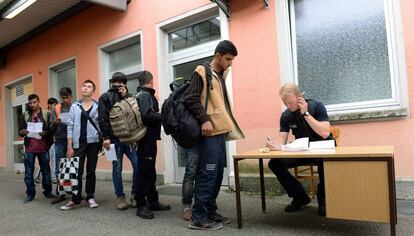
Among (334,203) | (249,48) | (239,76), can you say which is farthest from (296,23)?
(334,203)

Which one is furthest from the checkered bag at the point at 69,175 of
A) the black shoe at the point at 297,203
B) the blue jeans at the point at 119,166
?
the black shoe at the point at 297,203

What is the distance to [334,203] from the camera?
293 centimetres

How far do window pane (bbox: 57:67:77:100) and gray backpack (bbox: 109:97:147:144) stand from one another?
5235mm

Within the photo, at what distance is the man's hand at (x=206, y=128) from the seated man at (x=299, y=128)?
2.07ft

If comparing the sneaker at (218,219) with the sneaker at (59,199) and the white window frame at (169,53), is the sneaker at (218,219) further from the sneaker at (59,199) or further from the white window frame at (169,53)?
the white window frame at (169,53)

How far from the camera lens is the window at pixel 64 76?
8.92 m

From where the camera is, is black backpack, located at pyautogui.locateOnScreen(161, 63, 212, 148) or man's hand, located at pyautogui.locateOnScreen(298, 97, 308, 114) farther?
man's hand, located at pyautogui.locateOnScreen(298, 97, 308, 114)

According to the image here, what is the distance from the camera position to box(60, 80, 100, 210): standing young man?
4.67 m

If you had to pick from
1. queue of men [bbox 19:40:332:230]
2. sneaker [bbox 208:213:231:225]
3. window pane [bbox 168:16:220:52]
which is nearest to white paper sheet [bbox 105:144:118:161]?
queue of men [bbox 19:40:332:230]

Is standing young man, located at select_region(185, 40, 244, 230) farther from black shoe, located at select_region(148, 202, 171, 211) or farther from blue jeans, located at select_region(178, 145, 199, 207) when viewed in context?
black shoe, located at select_region(148, 202, 171, 211)

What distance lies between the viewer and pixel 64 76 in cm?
934

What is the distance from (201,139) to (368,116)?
2164mm

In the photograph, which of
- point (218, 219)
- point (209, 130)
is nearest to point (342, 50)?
point (209, 130)

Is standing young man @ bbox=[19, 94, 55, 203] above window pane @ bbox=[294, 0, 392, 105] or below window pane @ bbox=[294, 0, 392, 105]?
below
